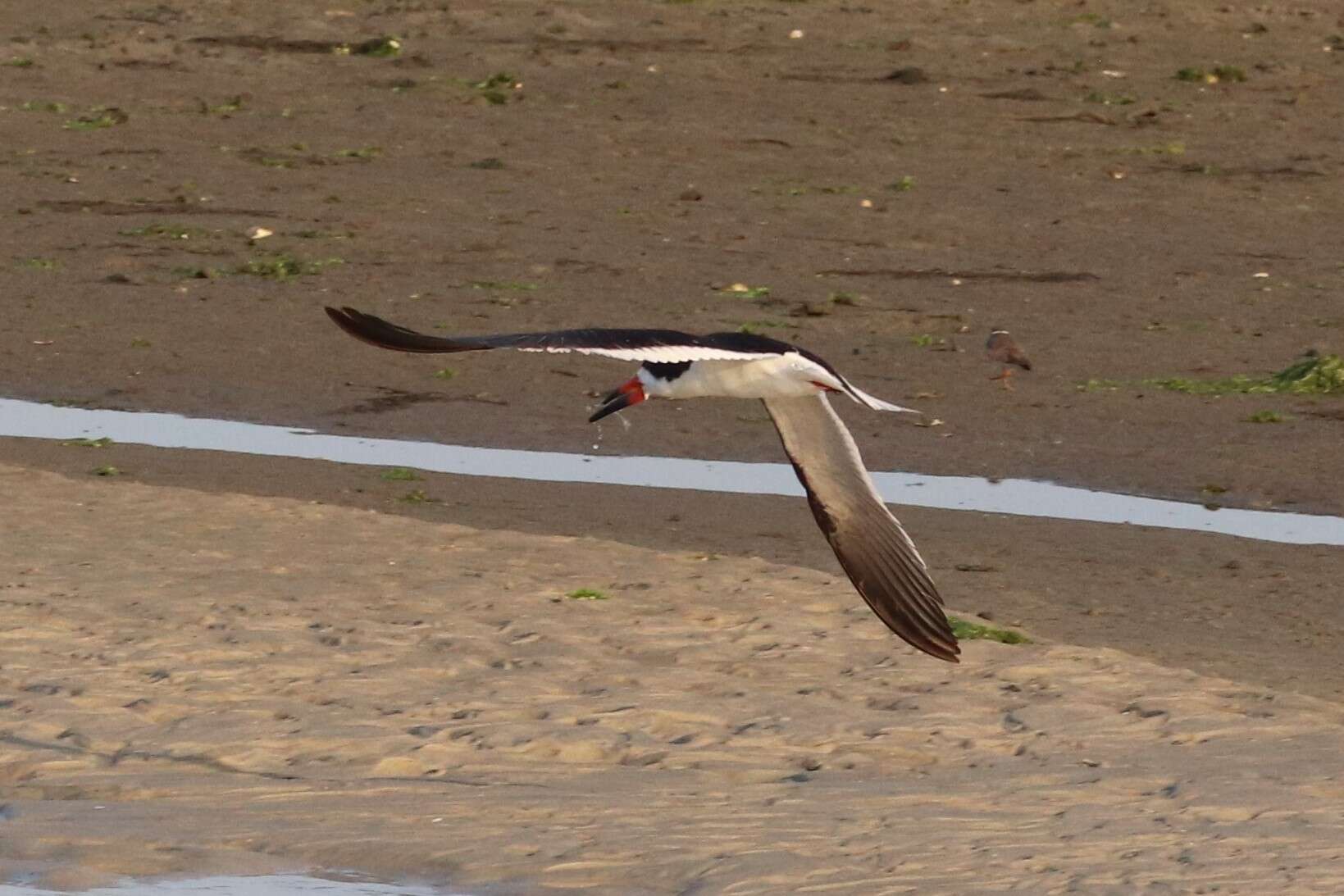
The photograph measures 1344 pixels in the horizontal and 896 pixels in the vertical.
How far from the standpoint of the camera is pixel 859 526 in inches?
294

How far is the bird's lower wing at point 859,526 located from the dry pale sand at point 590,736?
0.53 meters

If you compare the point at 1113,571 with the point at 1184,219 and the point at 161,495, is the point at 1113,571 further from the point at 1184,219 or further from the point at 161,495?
the point at 1184,219

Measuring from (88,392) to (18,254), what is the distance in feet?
9.45

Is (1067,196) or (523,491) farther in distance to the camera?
(1067,196)

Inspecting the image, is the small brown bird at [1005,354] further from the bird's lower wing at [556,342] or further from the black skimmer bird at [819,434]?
the bird's lower wing at [556,342]

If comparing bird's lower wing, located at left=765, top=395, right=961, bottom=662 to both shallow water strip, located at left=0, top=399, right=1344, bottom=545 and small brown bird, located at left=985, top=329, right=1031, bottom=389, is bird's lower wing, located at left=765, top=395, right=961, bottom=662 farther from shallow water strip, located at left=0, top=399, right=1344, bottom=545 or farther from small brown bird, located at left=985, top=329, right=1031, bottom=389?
small brown bird, located at left=985, top=329, right=1031, bottom=389

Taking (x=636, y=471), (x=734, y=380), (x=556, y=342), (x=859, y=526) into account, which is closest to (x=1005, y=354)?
(x=636, y=471)

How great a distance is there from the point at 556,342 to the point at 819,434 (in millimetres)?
1901

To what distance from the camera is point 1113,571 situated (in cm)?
1073

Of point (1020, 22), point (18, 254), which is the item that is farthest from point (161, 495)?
point (1020, 22)

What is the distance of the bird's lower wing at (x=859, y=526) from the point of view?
7.23 metres

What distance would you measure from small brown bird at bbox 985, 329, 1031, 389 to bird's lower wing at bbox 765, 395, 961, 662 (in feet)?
20.7

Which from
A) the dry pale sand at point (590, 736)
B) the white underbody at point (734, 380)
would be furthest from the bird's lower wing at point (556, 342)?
the dry pale sand at point (590, 736)

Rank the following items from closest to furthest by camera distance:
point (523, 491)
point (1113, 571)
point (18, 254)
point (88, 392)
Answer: point (1113, 571)
point (523, 491)
point (88, 392)
point (18, 254)
